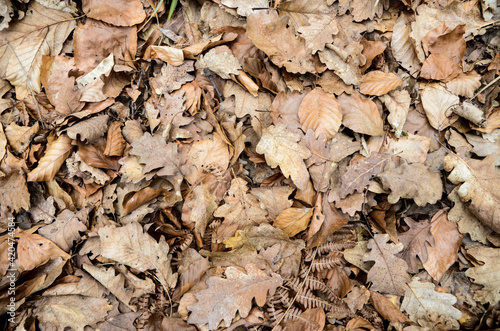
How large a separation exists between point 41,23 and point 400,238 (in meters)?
3.55

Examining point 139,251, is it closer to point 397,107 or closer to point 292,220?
point 292,220

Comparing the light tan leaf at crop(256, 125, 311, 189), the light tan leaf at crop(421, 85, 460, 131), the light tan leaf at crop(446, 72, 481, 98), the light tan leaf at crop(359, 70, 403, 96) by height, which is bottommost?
the light tan leaf at crop(256, 125, 311, 189)

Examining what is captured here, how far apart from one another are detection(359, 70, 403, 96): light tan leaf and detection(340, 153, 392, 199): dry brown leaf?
0.53m

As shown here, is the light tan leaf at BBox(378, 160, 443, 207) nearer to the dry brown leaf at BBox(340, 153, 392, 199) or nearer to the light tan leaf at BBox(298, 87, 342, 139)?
the dry brown leaf at BBox(340, 153, 392, 199)

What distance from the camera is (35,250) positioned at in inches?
90.7

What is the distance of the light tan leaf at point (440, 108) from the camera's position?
237 cm

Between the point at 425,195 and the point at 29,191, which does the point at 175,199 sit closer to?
the point at 29,191

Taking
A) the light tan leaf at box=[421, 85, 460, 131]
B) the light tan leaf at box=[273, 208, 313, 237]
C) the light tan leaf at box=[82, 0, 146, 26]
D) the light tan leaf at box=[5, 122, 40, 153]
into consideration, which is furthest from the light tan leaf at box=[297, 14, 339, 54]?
the light tan leaf at box=[5, 122, 40, 153]

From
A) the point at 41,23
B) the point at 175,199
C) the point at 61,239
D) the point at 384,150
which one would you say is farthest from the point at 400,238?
the point at 41,23

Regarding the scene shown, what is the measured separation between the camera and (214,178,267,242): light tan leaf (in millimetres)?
2324

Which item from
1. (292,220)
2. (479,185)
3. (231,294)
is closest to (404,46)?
(479,185)

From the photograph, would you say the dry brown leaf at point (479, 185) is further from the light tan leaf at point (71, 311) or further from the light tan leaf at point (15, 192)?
the light tan leaf at point (15, 192)

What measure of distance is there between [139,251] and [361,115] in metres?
2.00

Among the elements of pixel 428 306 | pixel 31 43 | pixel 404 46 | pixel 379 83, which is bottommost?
pixel 428 306
